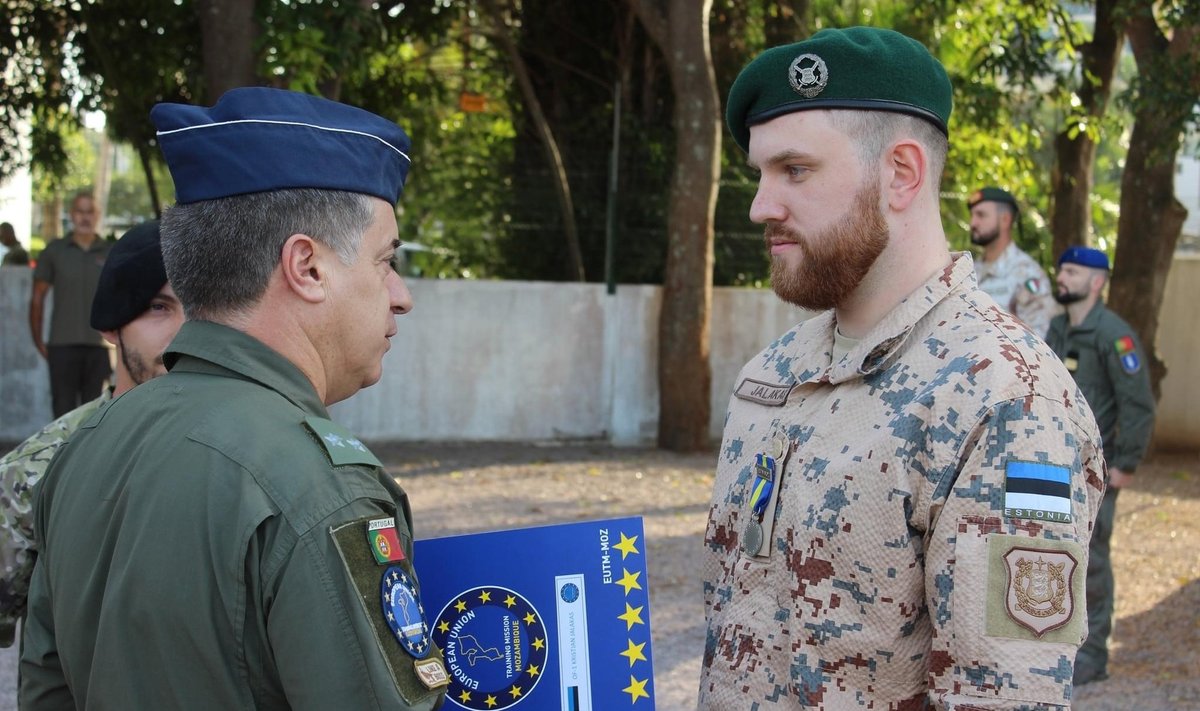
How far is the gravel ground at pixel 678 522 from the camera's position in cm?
559

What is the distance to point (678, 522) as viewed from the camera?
Answer: 27.5 feet

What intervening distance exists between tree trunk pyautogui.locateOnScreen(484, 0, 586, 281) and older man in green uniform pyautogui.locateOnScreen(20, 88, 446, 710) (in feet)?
32.9

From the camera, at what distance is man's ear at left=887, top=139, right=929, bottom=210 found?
6.68 feet

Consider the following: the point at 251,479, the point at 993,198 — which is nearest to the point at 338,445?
the point at 251,479

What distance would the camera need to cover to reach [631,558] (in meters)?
2.01

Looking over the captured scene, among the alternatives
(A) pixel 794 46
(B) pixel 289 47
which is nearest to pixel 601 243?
(B) pixel 289 47

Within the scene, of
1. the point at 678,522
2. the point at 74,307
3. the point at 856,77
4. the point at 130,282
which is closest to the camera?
the point at 856,77

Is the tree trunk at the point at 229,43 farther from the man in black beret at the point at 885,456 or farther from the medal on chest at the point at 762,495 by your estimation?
the medal on chest at the point at 762,495

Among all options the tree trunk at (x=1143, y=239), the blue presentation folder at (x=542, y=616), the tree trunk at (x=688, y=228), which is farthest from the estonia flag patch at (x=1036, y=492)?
Result: the tree trunk at (x=1143, y=239)

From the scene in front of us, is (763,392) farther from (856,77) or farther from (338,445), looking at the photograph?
(338,445)

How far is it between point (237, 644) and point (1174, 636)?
592 centimetres

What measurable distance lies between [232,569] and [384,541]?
19 cm

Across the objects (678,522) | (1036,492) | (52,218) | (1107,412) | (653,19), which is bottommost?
(678,522)

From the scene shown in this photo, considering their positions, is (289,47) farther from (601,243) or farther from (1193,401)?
(1193,401)
